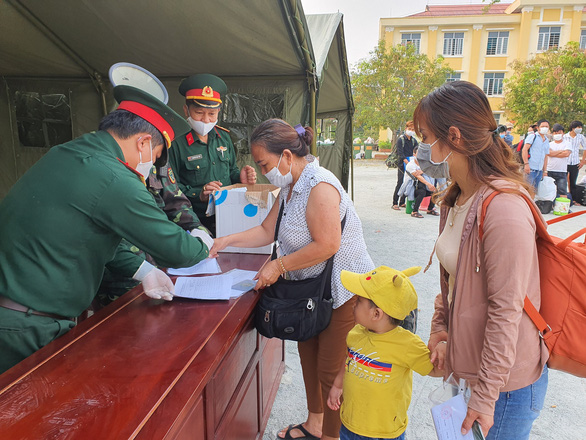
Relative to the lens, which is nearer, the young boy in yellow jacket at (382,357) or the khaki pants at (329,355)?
the young boy in yellow jacket at (382,357)

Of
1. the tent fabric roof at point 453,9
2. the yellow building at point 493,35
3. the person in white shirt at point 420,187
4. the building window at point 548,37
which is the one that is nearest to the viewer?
the person in white shirt at point 420,187

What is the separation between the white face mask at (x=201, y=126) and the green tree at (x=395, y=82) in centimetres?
1809

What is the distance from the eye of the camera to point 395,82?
19344 millimetres

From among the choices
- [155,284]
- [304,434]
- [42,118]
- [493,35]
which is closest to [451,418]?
[155,284]

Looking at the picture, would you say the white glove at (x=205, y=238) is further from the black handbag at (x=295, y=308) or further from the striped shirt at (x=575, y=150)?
the striped shirt at (x=575, y=150)

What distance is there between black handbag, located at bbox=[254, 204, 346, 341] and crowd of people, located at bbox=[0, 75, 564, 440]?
0.17ft

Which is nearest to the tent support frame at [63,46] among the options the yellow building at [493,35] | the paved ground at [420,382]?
the paved ground at [420,382]

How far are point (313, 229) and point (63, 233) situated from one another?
0.88 meters

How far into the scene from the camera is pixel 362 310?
1430 mm

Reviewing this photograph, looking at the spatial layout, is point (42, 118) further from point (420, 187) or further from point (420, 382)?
point (420, 187)

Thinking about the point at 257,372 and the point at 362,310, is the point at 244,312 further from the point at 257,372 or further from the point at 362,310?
the point at 257,372

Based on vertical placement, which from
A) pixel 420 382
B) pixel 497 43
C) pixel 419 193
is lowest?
pixel 420 382

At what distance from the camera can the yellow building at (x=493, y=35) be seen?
2584 cm

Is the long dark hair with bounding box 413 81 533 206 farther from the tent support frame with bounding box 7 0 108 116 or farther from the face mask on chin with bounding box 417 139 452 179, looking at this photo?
the tent support frame with bounding box 7 0 108 116
